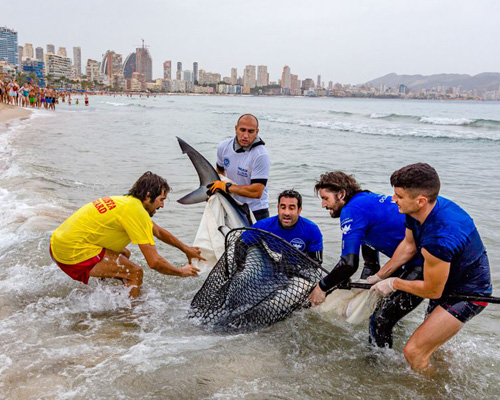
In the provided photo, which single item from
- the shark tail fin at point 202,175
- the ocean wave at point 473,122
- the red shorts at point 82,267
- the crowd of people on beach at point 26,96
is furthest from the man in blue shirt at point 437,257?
the crowd of people on beach at point 26,96

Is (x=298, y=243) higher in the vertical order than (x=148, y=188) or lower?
lower

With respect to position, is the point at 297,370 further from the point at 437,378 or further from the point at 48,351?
the point at 48,351

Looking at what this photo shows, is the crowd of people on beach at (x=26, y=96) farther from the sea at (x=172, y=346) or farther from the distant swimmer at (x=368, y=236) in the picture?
the distant swimmer at (x=368, y=236)

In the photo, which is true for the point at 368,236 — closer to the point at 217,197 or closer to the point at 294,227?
the point at 294,227

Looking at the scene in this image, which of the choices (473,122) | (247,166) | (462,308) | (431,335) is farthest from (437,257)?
(473,122)

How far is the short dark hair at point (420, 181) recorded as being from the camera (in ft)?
9.75

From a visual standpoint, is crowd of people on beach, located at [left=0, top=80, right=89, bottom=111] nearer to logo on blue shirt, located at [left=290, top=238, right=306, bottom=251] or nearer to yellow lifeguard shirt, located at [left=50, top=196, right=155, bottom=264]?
yellow lifeguard shirt, located at [left=50, top=196, right=155, bottom=264]

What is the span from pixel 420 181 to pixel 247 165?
261 cm

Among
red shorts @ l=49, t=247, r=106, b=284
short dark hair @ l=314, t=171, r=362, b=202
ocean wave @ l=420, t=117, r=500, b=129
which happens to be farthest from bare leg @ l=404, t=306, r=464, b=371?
ocean wave @ l=420, t=117, r=500, b=129

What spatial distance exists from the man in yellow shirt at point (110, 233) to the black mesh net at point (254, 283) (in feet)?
1.28

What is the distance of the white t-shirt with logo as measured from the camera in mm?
5258

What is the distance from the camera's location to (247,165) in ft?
17.4

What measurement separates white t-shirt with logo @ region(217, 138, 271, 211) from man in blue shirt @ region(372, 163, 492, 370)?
214 centimetres

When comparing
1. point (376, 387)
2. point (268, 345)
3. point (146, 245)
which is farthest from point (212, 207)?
point (376, 387)
